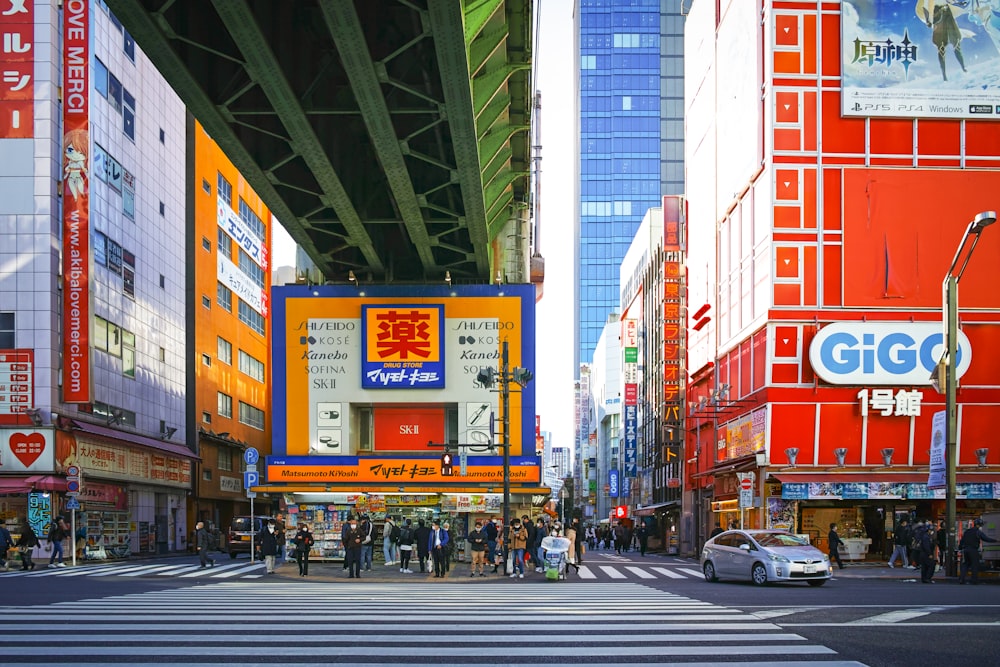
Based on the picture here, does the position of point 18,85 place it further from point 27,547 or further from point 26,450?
point 27,547

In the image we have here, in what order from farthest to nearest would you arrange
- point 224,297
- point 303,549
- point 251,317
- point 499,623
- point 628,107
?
point 628,107 → point 251,317 → point 224,297 → point 303,549 → point 499,623

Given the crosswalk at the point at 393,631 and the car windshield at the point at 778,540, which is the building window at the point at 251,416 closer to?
the car windshield at the point at 778,540

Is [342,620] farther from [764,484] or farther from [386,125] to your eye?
[764,484]

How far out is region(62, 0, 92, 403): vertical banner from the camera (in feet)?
140

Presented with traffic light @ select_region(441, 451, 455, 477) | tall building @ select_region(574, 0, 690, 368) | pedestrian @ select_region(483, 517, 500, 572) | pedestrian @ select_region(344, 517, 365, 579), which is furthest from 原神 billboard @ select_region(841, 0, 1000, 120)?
tall building @ select_region(574, 0, 690, 368)

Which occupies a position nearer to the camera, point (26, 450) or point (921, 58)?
point (26, 450)

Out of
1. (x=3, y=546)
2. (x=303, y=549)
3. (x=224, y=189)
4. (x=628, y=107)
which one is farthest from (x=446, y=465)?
(x=628, y=107)

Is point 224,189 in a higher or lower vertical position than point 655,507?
higher

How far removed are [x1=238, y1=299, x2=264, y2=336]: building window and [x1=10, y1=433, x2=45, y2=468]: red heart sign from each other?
105ft

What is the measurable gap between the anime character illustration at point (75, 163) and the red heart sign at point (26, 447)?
8.89 metres

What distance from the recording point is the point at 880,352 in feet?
140

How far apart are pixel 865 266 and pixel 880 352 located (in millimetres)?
3289

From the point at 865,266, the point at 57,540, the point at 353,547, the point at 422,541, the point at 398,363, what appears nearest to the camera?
the point at 353,547

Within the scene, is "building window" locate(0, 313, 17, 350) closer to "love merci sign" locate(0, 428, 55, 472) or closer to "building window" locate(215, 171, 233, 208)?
"love merci sign" locate(0, 428, 55, 472)
